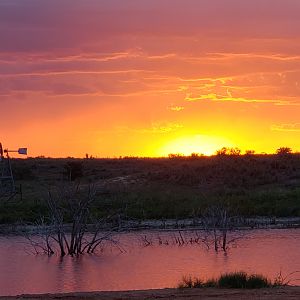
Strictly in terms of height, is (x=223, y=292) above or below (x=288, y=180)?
below

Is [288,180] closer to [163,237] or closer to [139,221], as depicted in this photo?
[139,221]

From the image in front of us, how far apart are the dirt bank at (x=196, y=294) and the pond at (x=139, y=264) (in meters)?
3.04

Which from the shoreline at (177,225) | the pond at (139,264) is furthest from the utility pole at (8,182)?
the pond at (139,264)

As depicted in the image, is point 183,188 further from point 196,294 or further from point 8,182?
point 196,294

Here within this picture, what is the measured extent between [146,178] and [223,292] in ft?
124

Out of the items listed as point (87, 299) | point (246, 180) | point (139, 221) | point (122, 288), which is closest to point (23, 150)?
point (139, 221)

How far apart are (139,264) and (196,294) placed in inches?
323

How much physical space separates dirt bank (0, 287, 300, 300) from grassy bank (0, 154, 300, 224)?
1885cm

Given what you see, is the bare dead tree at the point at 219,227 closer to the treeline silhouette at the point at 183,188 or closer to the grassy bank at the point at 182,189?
the grassy bank at the point at 182,189

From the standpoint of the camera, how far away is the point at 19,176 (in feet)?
189

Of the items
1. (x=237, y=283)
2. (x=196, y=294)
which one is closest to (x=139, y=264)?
(x=237, y=283)

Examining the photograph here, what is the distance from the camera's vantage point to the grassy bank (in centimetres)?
3903

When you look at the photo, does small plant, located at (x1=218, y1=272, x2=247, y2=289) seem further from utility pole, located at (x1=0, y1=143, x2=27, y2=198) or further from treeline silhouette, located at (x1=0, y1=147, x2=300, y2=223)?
utility pole, located at (x1=0, y1=143, x2=27, y2=198)

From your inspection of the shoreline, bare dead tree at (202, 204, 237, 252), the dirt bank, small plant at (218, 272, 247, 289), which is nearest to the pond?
bare dead tree at (202, 204, 237, 252)
